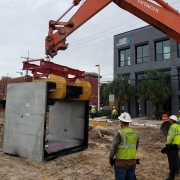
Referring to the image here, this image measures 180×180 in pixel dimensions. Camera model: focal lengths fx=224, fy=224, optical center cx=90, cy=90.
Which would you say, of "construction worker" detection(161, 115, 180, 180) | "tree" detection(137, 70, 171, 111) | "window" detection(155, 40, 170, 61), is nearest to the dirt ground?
"construction worker" detection(161, 115, 180, 180)

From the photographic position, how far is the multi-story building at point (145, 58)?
26938 mm

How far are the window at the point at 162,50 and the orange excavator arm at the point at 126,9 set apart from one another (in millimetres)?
21338

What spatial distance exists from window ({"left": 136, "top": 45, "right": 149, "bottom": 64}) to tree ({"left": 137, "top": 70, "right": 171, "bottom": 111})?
4129 millimetres

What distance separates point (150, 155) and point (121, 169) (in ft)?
15.7

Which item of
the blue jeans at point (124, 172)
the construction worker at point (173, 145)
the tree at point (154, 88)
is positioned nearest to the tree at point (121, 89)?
the tree at point (154, 88)

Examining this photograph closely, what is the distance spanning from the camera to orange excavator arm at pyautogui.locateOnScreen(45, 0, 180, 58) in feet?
24.7

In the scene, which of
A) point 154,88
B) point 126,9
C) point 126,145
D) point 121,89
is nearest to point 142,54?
point 121,89

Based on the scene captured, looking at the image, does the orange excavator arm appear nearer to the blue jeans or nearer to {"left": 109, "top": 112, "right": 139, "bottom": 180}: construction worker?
{"left": 109, "top": 112, "right": 139, "bottom": 180}: construction worker

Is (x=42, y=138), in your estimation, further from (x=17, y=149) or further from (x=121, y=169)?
(x=121, y=169)

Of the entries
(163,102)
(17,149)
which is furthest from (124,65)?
(17,149)

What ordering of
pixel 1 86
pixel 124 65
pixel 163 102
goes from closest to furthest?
pixel 163 102 → pixel 124 65 → pixel 1 86

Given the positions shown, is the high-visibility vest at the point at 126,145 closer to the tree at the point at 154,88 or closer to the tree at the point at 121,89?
the tree at the point at 154,88

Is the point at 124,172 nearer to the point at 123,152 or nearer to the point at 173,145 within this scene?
the point at 123,152

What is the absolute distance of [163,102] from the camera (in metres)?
26.9
